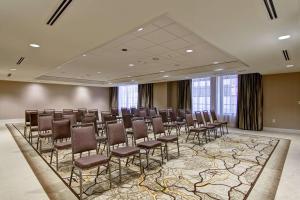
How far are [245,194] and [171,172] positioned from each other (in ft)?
4.06

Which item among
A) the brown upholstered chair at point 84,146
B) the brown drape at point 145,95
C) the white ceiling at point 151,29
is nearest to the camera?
the white ceiling at point 151,29

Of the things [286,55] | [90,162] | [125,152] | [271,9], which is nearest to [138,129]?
[125,152]

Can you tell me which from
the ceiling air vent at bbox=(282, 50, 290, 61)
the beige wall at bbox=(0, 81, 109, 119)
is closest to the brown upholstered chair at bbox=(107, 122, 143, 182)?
the ceiling air vent at bbox=(282, 50, 290, 61)

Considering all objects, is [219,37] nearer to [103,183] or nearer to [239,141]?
[103,183]

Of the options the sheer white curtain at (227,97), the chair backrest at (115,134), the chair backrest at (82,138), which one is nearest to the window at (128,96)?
the sheer white curtain at (227,97)

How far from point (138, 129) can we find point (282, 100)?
6959 millimetres

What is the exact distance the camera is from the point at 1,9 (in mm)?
→ 2525

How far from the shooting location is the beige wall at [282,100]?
25.0 ft

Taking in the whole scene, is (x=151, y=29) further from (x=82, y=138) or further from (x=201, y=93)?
(x=201, y=93)

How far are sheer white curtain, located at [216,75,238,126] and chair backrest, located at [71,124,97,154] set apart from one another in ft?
25.2

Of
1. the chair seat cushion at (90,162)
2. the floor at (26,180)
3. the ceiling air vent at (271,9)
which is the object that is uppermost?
the ceiling air vent at (271,9)

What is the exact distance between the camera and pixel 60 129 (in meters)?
3.98

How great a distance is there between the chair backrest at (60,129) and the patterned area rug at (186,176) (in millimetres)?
567

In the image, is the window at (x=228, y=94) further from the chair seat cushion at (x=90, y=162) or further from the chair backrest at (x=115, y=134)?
the chair seat cushion at (x=90, y=162)
